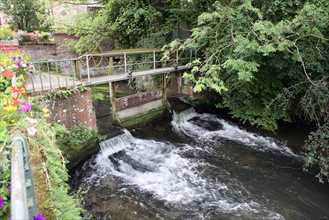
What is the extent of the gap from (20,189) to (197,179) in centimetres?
550

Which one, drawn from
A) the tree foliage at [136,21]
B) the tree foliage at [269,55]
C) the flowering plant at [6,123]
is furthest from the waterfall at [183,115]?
the flowering plant at [6,123]

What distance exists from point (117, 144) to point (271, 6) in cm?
604

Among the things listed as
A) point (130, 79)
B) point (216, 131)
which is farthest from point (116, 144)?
point (216, 131)

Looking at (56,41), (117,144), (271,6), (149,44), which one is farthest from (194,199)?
(56,41)

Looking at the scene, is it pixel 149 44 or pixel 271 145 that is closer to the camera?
pixel 271 145

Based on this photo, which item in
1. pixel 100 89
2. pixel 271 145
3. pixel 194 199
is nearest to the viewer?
pixel 194 199

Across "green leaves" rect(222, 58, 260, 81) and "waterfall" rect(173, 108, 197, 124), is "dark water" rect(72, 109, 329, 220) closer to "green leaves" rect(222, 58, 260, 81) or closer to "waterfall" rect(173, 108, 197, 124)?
"waterfall" rect(173, 108, 197, 124)

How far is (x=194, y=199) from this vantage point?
541 centimetres

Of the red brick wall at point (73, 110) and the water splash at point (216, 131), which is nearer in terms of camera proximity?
the red brick wall at point (73, 110)

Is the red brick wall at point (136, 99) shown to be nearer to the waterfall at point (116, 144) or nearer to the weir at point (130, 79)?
the weir at point (130, 79)

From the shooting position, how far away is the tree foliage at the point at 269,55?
230 inches

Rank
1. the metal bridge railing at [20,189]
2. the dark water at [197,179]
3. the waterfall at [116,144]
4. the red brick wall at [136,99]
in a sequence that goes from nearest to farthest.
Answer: the metal bridge railing at [20,189] < the dark water at [197,179] < the waterfall at [116,144] < the red brick wall at [136,99]

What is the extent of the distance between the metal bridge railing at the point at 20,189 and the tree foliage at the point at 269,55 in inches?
210

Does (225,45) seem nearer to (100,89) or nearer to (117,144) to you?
(117,144)
